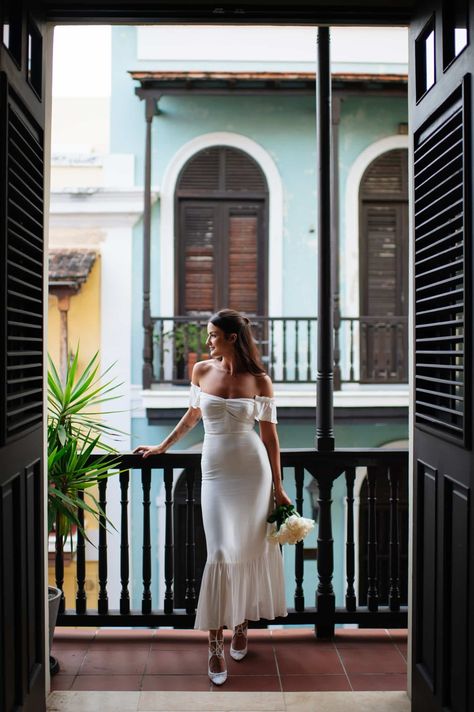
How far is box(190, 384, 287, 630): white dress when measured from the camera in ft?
9.53

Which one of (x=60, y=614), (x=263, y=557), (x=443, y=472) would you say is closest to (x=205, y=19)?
(x=443, y=472)

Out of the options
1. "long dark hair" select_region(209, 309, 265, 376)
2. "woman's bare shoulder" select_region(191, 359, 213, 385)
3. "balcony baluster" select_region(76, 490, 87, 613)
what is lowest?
"balcony baluster" select_region(76, 490, 87, 613)

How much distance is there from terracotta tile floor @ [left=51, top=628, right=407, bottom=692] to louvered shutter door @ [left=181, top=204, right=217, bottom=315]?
5.49 metres

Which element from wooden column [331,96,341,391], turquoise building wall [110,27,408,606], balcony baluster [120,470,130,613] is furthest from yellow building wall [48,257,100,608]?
balcony baluster [120,470,130,613]

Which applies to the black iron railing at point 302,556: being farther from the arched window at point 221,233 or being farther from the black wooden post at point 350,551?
the arched window at point 221,233

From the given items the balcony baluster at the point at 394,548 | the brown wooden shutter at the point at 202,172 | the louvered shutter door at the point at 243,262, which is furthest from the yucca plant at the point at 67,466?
the brown wooden shutter at the point at 202,172

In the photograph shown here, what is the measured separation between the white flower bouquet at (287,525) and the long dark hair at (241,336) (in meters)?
0.58

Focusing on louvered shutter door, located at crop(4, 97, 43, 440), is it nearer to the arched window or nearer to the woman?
the woman

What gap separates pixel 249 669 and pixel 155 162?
6.64 metres

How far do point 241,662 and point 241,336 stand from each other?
1.40m

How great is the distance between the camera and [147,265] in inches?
314

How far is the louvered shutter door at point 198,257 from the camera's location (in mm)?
8547

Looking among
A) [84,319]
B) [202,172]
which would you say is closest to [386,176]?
[202,172]

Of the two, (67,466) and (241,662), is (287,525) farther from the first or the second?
(67,466)
